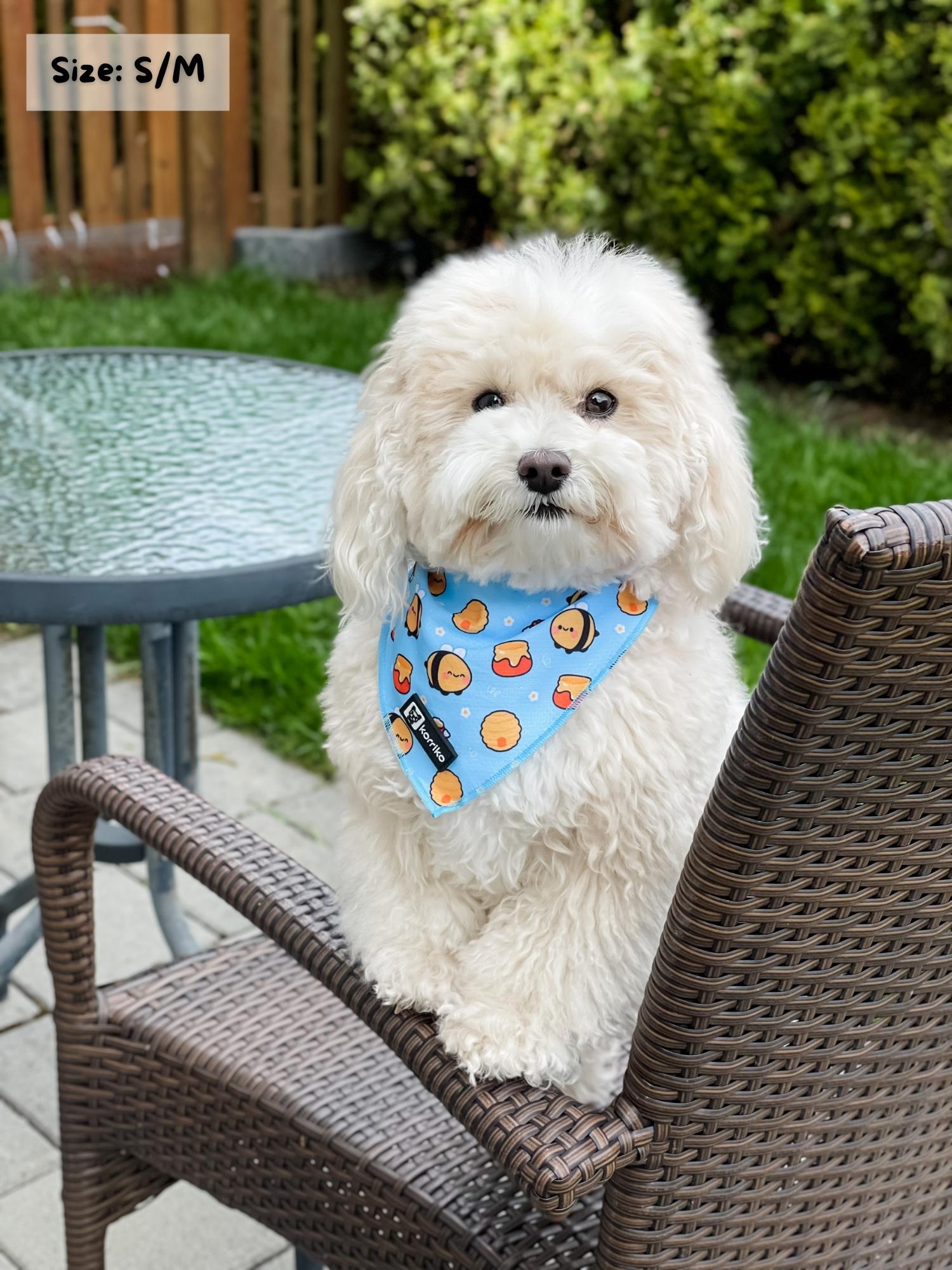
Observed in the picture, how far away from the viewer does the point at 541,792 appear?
A: 1199mm

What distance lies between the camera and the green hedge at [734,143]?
4848mm

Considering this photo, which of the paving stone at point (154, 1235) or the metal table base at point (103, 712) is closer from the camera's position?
the paving stone at point (154, 1235)

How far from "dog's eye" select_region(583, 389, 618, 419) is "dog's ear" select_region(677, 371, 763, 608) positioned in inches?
2.9

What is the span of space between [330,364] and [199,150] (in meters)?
1.81

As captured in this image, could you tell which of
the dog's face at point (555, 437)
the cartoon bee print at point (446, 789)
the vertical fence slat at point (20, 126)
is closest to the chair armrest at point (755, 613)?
the dog's face at point (555, 437)

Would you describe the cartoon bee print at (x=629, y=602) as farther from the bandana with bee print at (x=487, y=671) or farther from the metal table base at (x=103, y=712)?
the metal table base at (x=103, y=712)

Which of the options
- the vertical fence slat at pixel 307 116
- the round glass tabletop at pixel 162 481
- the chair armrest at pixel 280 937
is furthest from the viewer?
the vertical fence slat at pixel 307 116

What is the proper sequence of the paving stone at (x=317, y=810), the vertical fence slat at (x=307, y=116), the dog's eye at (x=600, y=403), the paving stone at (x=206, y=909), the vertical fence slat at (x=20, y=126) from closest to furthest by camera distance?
the dog's eye at (x=600, y=403), the paving stone at (x=206, y=909), the paving stone at (x=317, y=810), the vertical fence slat at (x=20, y=126), the vertical fence slat at (x=307, y=116)

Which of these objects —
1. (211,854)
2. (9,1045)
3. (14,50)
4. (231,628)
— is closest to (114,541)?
(211,854)

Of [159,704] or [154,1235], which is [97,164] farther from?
[154,1235]

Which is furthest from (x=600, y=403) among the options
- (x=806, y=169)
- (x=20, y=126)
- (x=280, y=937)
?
(x=20, y=126)

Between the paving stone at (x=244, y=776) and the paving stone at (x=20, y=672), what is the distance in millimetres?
389

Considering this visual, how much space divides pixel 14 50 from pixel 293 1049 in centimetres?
534

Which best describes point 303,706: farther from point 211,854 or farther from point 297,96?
point 297,96
